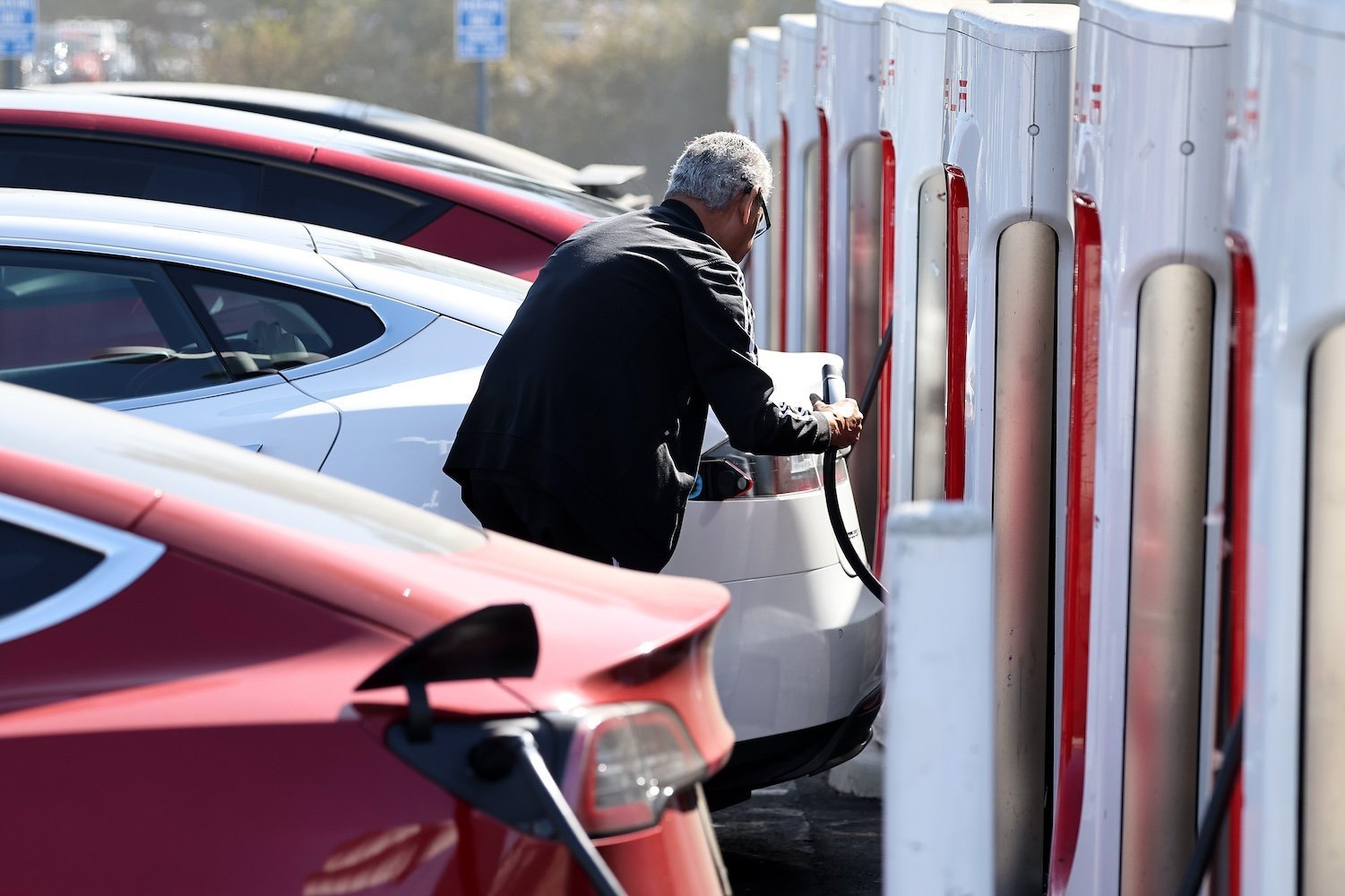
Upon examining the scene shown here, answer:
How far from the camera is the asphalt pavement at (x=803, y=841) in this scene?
4.80 metres

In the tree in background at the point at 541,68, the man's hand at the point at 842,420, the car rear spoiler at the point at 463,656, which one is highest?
the car rear spoiler at the point at 463,656

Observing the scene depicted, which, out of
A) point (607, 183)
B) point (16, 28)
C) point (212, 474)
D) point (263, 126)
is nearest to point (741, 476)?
point (212, 474)

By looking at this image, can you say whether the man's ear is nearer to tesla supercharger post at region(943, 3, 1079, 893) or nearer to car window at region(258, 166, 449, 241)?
tesla supercharger post at region(943, 3, 1079, 893)

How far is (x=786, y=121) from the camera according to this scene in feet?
27.5

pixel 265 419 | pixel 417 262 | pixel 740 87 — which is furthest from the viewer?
pixel 740 87

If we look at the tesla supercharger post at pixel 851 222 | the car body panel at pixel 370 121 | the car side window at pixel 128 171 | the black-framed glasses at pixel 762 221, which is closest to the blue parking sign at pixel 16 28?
the car body panel at pixel 370 121

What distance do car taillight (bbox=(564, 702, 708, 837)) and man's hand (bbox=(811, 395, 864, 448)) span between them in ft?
6.27

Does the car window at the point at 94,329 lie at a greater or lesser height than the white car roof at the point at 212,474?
lesser

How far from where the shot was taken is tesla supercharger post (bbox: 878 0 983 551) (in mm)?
5461

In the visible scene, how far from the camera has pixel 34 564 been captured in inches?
100.0

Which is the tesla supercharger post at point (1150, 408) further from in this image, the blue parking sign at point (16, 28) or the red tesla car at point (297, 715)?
the blue parking sign at point (16, 28)

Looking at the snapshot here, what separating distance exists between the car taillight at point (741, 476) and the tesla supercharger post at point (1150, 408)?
90cm

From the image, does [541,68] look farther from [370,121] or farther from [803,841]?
[803,841]

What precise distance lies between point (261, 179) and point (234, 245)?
221cm
